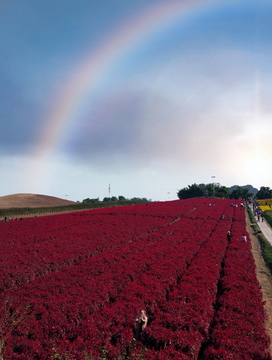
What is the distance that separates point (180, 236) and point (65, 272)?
450 inches

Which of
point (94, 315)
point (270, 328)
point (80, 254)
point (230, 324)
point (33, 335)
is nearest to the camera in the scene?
point (33, 335)

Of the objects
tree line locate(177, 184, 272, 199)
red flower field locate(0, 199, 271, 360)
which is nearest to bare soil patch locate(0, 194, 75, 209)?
tree line locate(177, 184, 272, 199)

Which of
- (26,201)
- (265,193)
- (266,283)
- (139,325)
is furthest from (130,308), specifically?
(265,193)

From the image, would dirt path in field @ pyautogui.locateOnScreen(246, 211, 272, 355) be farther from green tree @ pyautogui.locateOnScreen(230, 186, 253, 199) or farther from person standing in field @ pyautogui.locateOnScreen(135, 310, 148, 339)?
green tree @ pyautogui.locateOnScreen(230, 186, 253, 199)

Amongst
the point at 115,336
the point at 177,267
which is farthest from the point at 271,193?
the point at 115,336

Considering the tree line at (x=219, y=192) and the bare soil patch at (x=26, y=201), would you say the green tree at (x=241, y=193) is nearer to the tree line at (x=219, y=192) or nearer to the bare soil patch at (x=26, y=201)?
the tree line at (x=219, y=192)

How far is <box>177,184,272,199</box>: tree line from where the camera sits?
329ft

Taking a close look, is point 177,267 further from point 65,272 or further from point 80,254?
point 80,254

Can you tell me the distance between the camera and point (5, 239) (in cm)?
1931

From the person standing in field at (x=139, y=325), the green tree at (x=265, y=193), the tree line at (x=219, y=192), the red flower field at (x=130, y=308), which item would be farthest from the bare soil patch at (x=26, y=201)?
the green tree at (x=265, y=193)

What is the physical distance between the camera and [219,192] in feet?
365

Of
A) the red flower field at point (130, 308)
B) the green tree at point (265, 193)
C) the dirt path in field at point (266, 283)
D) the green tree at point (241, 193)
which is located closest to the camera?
the red flower field at point (130, 308)

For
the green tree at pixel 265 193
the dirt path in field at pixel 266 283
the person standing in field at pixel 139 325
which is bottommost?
the dirt path in field at pixel 266 283

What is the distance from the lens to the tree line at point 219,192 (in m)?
100
